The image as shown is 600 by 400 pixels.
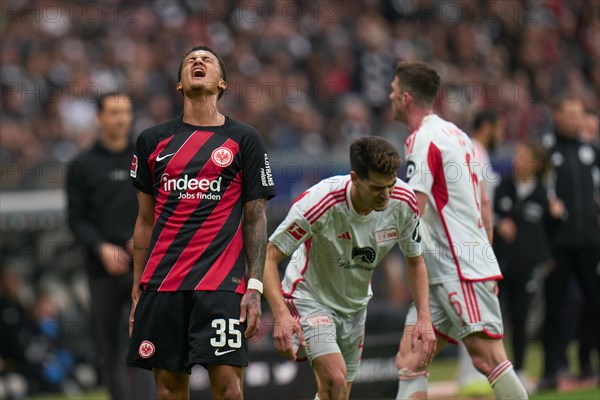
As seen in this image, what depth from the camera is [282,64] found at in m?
19.2

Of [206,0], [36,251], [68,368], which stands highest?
[206,0]

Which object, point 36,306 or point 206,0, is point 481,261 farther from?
point 206,0

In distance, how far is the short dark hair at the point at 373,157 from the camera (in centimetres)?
657

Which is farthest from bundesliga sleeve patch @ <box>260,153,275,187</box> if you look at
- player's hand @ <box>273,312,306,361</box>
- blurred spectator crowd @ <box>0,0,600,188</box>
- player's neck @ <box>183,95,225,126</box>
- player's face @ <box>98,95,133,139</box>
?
blurred spectator crowd @ <box>0,0,600,188</box>

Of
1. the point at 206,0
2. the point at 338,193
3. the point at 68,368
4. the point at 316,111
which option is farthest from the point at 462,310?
the point at 206,0

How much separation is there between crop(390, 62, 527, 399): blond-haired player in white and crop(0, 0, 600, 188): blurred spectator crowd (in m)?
5.38

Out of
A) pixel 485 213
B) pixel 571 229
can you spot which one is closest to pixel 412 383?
pixel 485 213

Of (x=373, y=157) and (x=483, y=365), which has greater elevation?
(x=373, y=157)

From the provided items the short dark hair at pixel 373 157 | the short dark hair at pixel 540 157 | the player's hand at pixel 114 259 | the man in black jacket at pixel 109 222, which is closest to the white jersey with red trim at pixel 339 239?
the short dark hair at pixel 373 157

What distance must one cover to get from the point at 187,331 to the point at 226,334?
0.23m

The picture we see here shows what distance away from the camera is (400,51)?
2080cm

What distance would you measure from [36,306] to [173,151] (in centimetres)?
818

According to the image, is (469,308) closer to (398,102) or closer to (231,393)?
(398,102)

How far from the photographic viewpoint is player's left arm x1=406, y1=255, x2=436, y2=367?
22.6 ft
